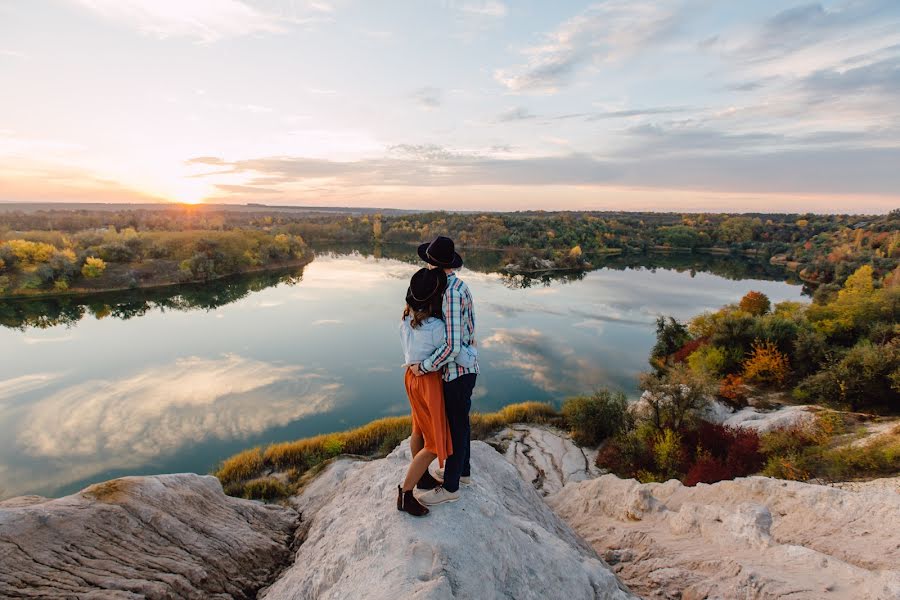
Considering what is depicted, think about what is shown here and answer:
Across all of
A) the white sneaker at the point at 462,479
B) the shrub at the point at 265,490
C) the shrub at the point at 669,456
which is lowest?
the shrub at the point at 669,456

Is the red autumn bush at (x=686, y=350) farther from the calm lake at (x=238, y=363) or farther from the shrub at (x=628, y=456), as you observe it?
the shrub at (x=628, y=456)

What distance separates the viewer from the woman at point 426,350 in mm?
3674

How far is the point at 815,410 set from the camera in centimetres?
1338

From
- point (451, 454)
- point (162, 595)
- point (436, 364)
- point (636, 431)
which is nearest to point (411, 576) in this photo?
point (451, 454)

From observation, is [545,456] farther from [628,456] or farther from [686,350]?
[686,350]

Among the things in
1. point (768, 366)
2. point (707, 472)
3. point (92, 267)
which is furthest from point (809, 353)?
point (92, 267)

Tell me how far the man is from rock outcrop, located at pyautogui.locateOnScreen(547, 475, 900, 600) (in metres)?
3.29

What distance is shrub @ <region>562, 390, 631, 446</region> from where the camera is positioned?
1454 centimetres

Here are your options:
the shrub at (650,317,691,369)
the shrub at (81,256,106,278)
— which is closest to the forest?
the shrub at (81,256,106,278)

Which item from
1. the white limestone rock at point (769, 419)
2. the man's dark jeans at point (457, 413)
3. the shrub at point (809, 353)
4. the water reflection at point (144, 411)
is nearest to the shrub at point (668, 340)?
the shrub at point (809, 353)

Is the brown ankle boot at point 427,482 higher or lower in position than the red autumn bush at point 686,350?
higher

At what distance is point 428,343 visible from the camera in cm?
368

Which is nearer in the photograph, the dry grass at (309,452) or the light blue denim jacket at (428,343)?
the light blue denim jacket at (428,343)

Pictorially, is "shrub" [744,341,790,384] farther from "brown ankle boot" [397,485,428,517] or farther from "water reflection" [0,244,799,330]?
"water reflection" [0,244,799,330]
